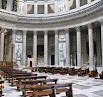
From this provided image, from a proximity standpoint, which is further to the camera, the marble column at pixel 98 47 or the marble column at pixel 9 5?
the marble column at pixel 9 5

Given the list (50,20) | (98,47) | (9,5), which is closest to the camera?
(98,47)

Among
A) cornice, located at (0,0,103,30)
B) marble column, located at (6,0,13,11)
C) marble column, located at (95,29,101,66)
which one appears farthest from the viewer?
marble column, located at (6,0,13,11)

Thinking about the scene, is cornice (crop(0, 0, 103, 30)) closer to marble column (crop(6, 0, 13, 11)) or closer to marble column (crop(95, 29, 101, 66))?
marble column (crop(6, 0, 13, 11))

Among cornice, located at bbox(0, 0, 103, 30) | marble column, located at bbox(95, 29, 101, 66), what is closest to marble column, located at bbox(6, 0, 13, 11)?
cornice, located at bbox(0, 0, 103, 30)

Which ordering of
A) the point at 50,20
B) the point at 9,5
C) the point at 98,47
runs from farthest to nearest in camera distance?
the point at 9,5
the point at 50,20
the point at 98,47

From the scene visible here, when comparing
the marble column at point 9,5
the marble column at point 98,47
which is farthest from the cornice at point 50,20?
the marble column at point 98,47

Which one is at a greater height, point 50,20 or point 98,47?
point 50,20

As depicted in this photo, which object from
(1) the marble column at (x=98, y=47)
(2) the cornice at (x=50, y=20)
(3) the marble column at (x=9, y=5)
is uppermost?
(3) the marble column at (x=9, y=5)

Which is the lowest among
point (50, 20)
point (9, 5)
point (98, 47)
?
point (98, 47)

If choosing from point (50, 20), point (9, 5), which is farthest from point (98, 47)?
point (9, 5)

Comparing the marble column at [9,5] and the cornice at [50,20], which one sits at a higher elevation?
the marble column at [9,5]

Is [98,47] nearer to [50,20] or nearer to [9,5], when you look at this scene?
[50,20]

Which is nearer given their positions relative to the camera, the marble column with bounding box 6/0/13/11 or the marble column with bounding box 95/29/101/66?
the marble column with bounding box 95/29/101/66

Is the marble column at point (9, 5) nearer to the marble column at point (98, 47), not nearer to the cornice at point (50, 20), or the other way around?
the cornice at point (50, 20)
